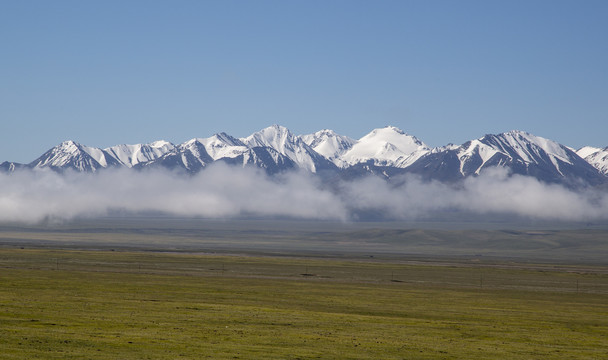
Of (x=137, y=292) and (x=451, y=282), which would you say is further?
(x=451, y=282)

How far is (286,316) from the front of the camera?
2238 inches

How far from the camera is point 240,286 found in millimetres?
88562

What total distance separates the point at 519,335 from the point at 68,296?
116ft

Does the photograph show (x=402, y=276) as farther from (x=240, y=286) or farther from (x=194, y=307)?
(x=194, y=307)

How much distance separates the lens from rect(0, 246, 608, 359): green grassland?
131ft

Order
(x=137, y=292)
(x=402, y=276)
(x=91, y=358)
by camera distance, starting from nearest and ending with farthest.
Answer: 1. (x=91, y=358)
2. (x=137, y=292)
3. (x=402, y=276)

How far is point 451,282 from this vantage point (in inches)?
4318

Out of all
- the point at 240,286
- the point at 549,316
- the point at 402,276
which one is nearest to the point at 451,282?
the point at 402,276

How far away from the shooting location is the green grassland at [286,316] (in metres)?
40.0

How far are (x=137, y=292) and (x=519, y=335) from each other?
1438 inches

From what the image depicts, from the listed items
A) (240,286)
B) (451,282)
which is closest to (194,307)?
(240,286)

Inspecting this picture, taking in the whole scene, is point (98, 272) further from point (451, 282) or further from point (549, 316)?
point (549, 316)

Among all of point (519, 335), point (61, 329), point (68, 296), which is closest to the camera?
point (61, 329)

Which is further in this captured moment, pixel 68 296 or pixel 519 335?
pixel 68 296
